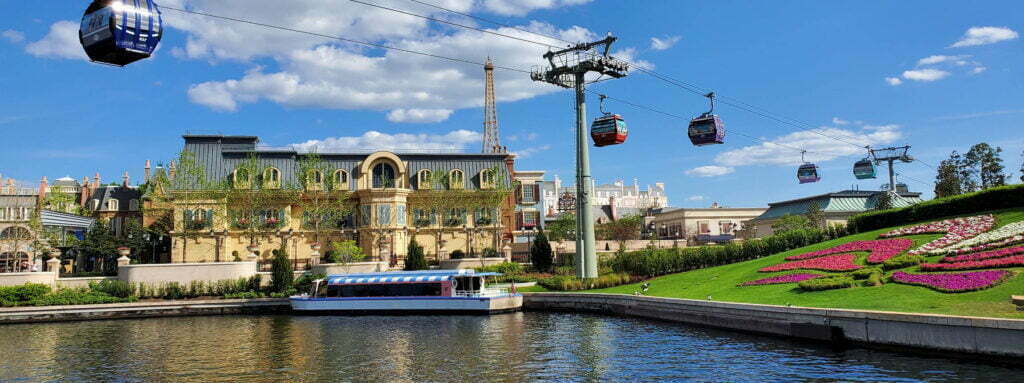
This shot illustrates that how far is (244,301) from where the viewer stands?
51125 mm

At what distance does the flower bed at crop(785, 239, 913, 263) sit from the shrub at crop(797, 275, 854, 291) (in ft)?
19.3

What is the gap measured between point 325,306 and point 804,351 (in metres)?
33.2

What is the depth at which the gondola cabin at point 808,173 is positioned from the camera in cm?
7062

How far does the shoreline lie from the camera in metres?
22.9

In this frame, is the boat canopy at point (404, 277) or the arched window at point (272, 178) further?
the arched window at point (272, 178)

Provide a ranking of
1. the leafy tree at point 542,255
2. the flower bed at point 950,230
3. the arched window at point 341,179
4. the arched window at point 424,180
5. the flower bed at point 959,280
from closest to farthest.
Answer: the flower bed at point 959,280 → the flower bed at point 950,230 → the leafy tree at point 542,255 → the arched window at point 341,179 → the arched window at point 424,180

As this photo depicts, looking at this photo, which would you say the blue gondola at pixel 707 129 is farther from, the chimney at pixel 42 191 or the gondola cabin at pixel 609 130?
the chimney at pixel 42 191

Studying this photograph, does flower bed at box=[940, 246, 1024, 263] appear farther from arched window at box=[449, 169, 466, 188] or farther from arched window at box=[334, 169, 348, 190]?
arched window at box=[334, 169, 348, 190]

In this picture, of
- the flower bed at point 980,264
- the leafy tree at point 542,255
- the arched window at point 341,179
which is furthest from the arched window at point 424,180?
the flower bed at point 980,264

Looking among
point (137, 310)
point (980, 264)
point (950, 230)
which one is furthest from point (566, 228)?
point (980, 264)

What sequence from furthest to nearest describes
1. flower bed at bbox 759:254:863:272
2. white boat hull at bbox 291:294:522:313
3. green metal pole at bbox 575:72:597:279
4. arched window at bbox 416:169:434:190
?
arched window at bbox 416:169:434:190 < green metal pole at bbox 575:72:597:279 < white boat hull at bbox 291:294:522:313 < flower bed at bbox 759:254:863:272

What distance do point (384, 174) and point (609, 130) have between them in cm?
3175

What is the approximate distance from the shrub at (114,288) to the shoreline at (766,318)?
11.1 feet

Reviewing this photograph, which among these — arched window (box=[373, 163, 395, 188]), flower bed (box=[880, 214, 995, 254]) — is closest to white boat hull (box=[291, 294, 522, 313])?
arched window (box=[373, 163, 395, 188])
